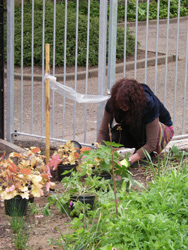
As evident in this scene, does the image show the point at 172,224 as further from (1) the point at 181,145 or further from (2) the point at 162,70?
(2) the point at 162,70

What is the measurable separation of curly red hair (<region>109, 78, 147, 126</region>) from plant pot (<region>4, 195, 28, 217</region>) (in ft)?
3.67

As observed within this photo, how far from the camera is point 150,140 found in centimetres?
379

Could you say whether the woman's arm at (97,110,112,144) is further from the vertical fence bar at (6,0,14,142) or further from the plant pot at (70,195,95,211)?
the vertical fence bar at (6,0,14,142)

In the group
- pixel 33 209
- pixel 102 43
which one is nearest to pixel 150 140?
pixel 102 43

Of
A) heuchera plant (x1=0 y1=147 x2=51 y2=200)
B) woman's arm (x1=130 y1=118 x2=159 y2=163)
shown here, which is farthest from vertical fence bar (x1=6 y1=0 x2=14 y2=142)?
heuchera plant (x1=0 y1=147 x2=51 y2=200)

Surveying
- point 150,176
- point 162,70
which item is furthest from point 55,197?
point 162,70

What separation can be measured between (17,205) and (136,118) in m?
1.26

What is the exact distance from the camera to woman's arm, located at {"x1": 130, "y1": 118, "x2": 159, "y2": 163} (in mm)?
3758

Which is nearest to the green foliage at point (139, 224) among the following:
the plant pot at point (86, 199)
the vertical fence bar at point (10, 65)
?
the plant pot at point (86, 199)

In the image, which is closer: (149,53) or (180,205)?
(180,205)

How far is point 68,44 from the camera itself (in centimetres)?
920

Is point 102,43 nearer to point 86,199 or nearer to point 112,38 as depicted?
point 112,38

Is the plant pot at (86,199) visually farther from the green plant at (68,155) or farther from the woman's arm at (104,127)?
the woman's arm at (104,127)

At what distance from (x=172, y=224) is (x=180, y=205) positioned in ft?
0.74
